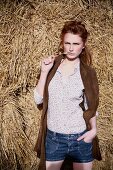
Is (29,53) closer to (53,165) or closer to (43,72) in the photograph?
(43,72)

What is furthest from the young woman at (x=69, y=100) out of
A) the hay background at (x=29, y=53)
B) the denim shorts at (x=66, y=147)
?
the hay background at (x=29, y=53)

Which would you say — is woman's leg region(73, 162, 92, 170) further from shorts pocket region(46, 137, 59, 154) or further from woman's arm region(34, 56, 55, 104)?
woman's arm region(34, 56, 55, 104)

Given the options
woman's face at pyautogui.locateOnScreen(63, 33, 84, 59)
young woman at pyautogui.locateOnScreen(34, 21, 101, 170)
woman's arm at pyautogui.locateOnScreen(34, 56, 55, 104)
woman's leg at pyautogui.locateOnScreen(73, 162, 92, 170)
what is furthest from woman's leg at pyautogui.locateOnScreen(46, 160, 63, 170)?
woman's face at pyautogui.locateOnScreen(63, 33, 84, 59)

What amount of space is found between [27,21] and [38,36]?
0.12 metres

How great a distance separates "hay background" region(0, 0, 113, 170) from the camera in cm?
218

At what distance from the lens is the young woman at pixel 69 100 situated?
1.92 meters

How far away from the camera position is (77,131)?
1967 millimetres

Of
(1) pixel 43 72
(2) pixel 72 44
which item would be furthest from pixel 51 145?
(2) pixel 72 44

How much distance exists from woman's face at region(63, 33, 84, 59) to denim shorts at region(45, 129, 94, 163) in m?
0.44

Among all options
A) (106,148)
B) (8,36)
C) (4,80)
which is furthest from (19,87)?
(106,148)

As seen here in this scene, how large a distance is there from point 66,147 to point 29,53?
0.64m

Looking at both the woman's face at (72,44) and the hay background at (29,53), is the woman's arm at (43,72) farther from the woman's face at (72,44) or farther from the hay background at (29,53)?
the hay background at (29,53)

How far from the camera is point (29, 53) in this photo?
224cm

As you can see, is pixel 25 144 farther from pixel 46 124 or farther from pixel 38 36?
pixel 38 36
